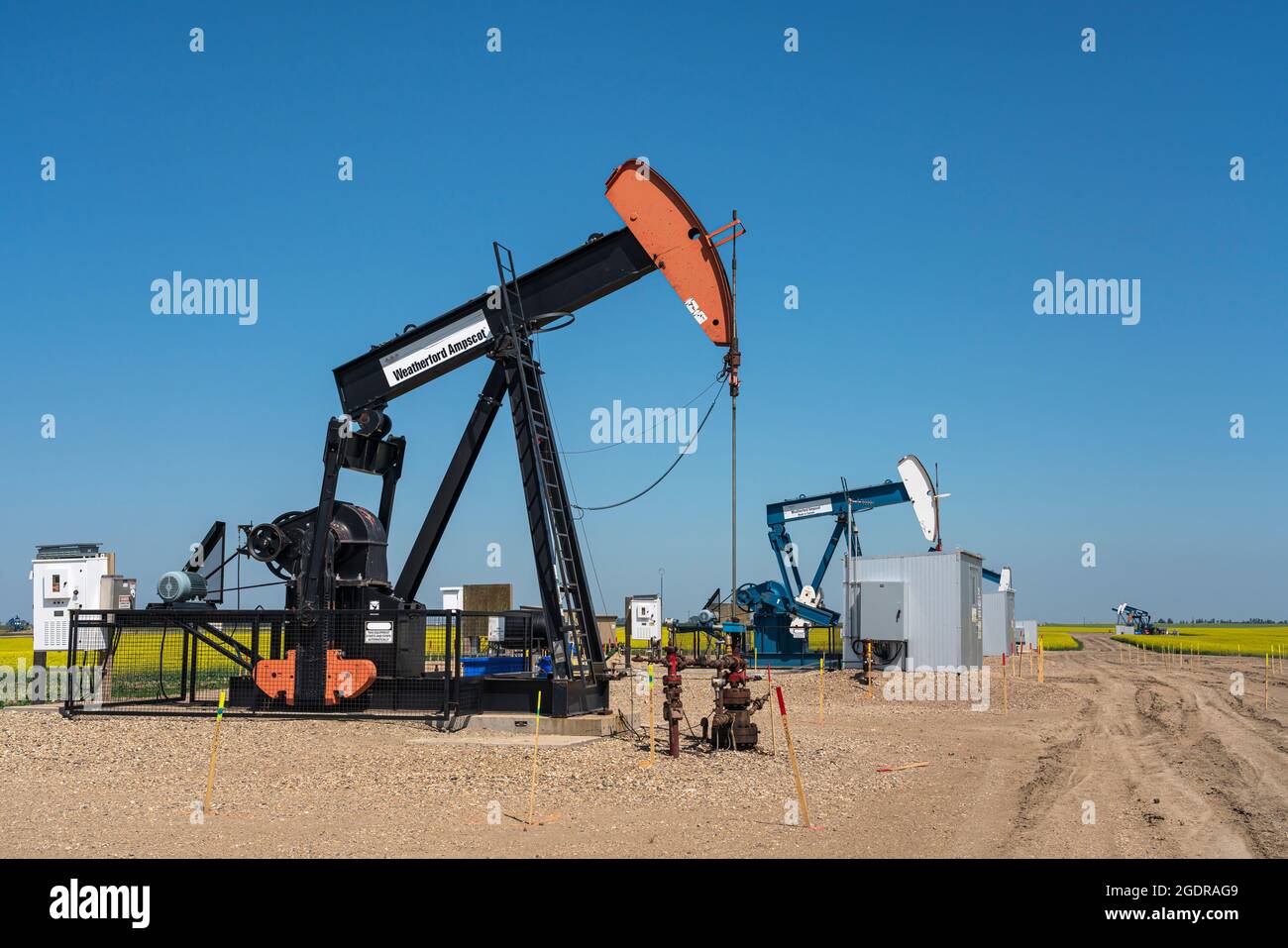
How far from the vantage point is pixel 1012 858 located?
6.95 meters

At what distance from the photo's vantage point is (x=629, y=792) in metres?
9.39

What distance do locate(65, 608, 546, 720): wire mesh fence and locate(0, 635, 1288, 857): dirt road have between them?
52 centimetres

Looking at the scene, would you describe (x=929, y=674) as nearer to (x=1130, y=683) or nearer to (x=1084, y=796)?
(x=1130, y=683)

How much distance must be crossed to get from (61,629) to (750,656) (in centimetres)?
1704

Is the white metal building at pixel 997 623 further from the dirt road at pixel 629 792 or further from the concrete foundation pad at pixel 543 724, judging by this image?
the concrete foundation pad at pixel 543 724

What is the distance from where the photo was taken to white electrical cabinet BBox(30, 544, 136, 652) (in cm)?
1958

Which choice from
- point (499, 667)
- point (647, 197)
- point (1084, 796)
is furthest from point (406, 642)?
point (1084, 796)

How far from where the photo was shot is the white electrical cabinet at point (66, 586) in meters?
19.6

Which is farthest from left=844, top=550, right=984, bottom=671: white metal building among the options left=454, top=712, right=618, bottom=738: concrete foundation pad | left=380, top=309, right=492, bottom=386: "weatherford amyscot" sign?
left=380, top=309, right=492, bottom=386: "weatherford amyscot" sign

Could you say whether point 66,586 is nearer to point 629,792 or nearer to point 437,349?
point 437,349

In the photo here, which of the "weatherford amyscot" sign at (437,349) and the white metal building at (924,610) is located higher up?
the "weatherford amyscot" sign at (437,349)

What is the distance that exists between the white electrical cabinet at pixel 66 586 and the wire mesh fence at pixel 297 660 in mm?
4808

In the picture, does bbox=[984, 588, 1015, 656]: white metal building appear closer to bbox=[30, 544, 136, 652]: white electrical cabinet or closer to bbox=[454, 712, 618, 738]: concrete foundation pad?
bbox=[454, 712, 618, 738]: concrete foundation pad

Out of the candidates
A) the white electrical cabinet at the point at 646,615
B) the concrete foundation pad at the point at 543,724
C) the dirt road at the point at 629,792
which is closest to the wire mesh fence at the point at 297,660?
the concrete foundation pad at the point at 543,724
